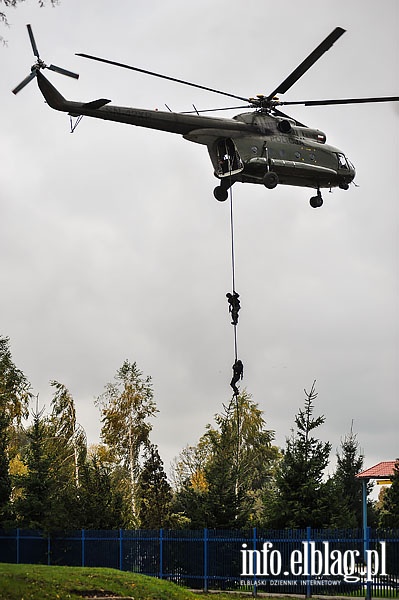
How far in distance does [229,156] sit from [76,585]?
10444mm

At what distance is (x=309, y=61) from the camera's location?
20562 millimetres

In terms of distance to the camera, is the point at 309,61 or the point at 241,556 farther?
the point at 241,556

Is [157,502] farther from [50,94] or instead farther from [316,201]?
[50,94]

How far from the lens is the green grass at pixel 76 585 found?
20203 mm

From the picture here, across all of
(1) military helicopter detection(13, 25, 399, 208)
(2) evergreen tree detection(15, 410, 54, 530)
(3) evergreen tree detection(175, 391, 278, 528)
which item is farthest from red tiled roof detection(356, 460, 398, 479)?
(1) military helicopter detection(13, 25, 399, 208)

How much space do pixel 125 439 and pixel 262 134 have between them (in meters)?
30.2

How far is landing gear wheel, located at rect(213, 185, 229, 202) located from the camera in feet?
72.8

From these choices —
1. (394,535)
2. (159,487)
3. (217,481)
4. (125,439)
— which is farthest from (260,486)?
(394,535)

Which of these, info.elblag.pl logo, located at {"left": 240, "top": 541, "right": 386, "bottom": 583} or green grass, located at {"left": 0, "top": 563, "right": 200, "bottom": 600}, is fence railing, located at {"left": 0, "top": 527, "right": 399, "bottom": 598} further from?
green grass, located at {"left": 0, "top": 563, "right": 200, "bottom": 600}

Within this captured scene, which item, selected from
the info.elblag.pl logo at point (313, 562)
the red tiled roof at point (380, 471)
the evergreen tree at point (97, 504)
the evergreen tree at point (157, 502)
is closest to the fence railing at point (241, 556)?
the info.elblag.pl logo at point (313, 562)

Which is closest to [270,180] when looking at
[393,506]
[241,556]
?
[241,556]

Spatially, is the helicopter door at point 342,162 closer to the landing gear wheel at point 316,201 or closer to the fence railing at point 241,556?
the landing gear wheel at point 316,201

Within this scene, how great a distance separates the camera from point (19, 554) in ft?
102

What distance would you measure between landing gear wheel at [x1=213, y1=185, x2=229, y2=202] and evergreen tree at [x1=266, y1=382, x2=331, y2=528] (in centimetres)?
925
